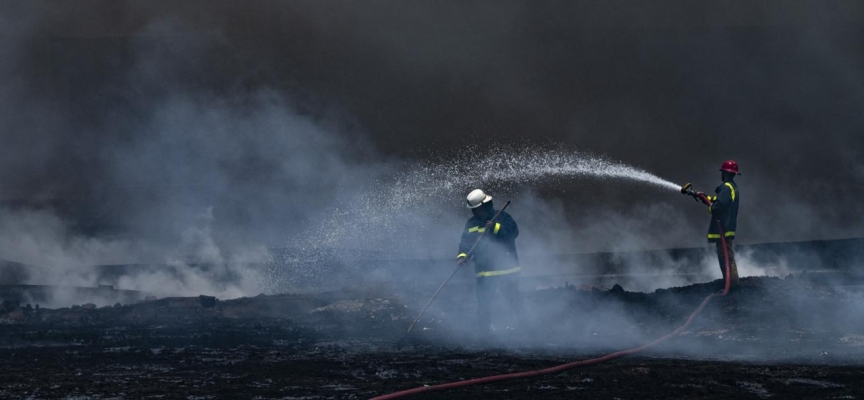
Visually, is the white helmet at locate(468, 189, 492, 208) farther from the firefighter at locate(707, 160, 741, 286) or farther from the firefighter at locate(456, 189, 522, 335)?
the firefighter at locate(707, 160, 741, 286)

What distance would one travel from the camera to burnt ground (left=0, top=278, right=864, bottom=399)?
Result: 7.02m

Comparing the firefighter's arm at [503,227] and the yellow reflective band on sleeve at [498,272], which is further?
the yellow reflective band on sleeve at [498,272]

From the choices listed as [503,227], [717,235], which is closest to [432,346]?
[503,227]

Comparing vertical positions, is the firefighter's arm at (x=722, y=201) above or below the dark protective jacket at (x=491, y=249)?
above

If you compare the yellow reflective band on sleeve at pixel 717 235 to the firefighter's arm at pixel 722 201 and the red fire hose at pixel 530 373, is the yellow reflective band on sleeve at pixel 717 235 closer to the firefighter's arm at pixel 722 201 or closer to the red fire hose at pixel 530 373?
the firefighter's arm at pixel 722 201

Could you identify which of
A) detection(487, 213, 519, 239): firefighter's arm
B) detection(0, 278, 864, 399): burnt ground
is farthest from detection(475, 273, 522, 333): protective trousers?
detection(487, 213, 519, 239): firefighter's arm

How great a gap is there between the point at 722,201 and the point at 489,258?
325cm

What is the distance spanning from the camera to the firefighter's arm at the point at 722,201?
11.2 meters

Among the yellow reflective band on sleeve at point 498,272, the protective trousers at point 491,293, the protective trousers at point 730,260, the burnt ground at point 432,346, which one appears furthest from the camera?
the protective trousers at point 730,260

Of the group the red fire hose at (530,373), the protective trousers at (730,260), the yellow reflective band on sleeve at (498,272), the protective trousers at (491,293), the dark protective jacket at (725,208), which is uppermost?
the dark protective jacket at (725,208)

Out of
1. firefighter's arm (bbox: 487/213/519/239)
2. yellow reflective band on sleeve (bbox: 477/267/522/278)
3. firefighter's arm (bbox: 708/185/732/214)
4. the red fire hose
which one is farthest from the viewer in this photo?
firefighter's arm (bbox: 708/185/732/214)

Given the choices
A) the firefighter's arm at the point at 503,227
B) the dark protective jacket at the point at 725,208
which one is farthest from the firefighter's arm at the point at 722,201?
the firefighter's arm at the point at 503,227

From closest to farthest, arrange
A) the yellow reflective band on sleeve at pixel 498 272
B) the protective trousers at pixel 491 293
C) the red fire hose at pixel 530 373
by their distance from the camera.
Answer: the red fire hose at pixel 530 373
the yellow reflective band on sleeve at pixel 498 272
the protective trousers at pixel 491 293

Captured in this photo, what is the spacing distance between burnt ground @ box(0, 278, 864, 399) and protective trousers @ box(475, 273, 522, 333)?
329 millimetres
